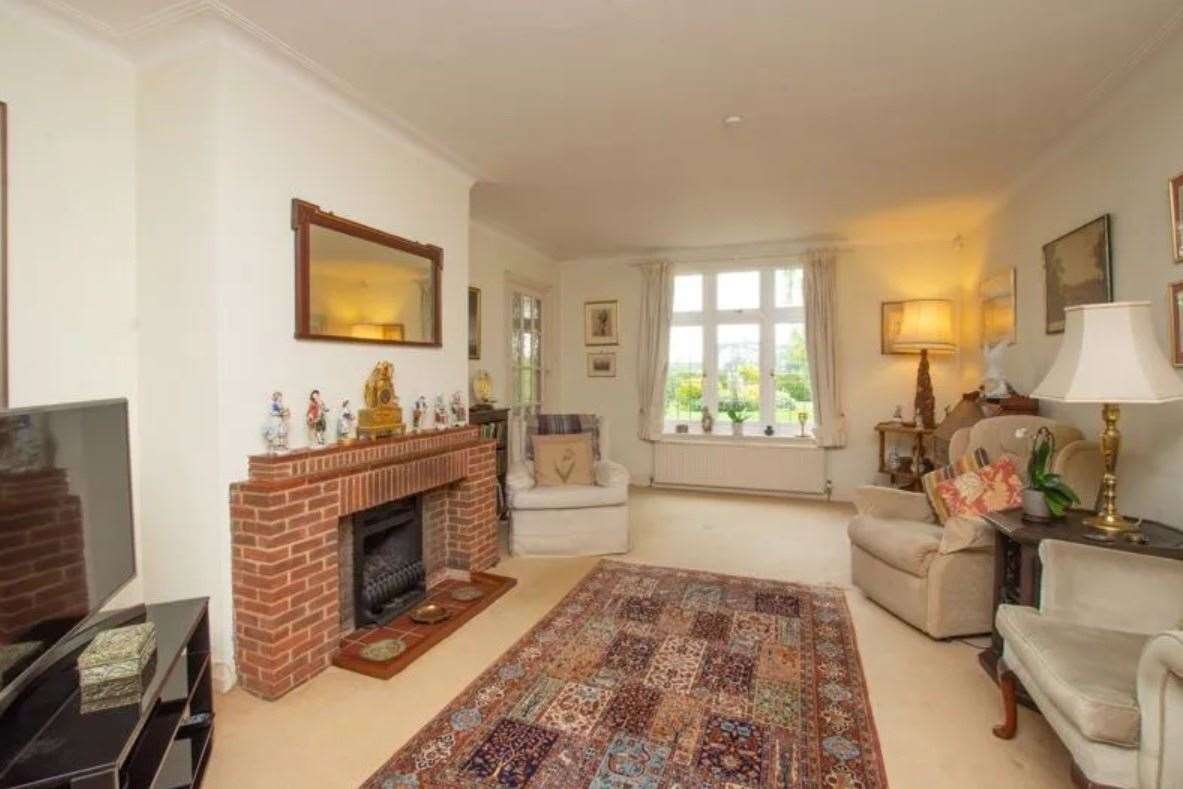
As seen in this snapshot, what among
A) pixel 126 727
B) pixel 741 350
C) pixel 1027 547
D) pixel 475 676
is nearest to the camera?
pixel 126 727

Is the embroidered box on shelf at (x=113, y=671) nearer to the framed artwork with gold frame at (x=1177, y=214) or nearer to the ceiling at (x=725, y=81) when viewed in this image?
the ceiling at (x=725, y=81)

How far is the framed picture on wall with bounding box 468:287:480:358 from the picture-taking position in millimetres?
4543

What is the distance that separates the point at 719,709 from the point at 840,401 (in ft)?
12.9

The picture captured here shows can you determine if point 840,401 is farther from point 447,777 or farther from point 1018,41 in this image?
point 447,777

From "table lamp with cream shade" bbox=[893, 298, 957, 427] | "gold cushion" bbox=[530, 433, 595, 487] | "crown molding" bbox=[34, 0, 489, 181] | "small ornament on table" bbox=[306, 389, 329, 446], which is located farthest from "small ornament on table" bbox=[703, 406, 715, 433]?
"crown molding" bbox=[34, 0, 489, 181]

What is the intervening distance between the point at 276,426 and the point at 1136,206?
389cm

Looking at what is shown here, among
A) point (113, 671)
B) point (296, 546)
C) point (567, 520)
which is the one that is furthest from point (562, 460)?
point (113, 671)

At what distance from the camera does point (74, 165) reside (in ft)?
6.79

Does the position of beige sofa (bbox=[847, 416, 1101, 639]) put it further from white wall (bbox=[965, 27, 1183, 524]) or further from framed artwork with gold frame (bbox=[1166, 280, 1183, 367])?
framed artwork with gold frame (bbox=[1166, 280, 1183, 367])

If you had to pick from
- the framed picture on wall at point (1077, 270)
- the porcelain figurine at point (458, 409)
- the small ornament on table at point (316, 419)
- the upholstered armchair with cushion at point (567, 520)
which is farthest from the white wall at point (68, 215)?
the framed picture on wall at point (1077, 270)

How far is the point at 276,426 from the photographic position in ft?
7.39

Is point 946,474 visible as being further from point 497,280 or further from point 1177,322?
point 497,280

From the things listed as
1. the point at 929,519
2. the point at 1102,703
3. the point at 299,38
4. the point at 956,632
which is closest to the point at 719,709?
the point at 1102,703

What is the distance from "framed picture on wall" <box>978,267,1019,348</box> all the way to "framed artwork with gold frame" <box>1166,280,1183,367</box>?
1676 mm
